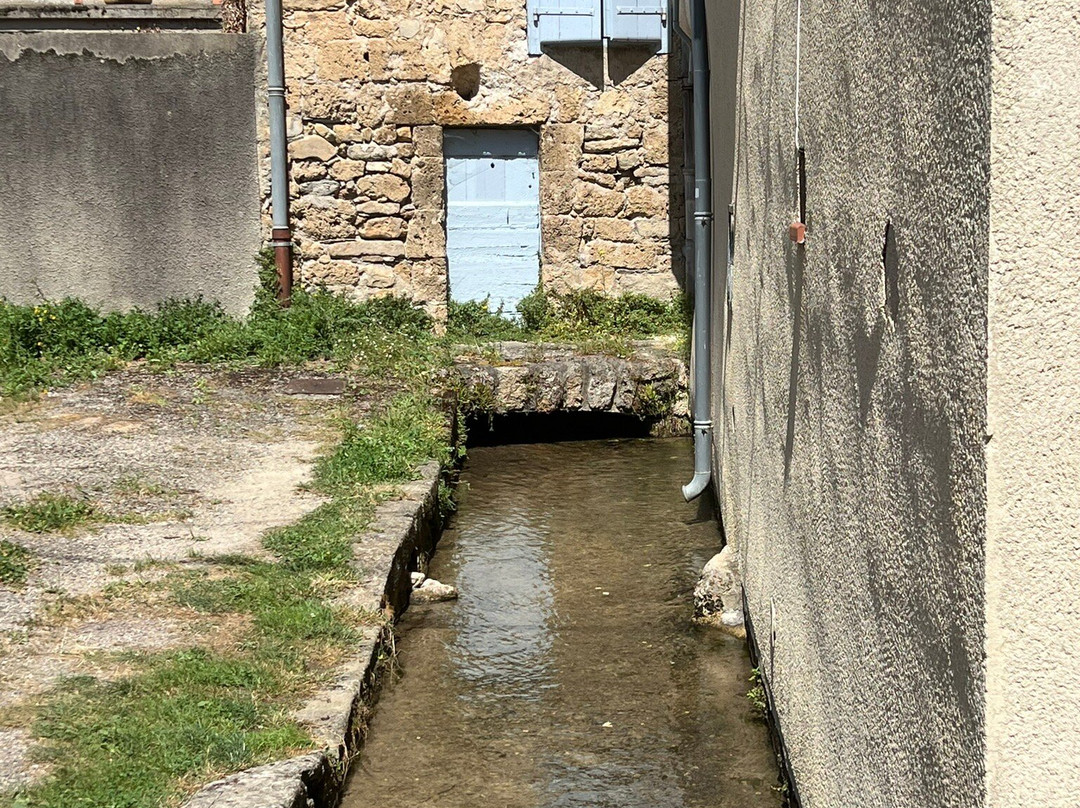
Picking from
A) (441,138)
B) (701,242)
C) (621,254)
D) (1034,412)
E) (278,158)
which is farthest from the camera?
(621,254)

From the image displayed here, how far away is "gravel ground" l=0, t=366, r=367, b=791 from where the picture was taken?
434 cm

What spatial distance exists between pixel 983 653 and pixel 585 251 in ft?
28.3

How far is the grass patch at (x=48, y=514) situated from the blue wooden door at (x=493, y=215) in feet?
16.1

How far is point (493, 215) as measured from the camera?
33.7 ft

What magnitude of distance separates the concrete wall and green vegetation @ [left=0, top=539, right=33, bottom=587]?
161 inches

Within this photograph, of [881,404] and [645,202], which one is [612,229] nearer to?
[645,202]

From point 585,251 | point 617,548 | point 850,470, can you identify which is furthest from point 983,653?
point 585,251

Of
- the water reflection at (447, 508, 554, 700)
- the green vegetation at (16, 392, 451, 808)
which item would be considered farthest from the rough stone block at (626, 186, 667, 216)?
the green vegetation at (16, 392, 451, 808)

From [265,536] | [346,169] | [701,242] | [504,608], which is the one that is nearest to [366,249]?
[346,169]

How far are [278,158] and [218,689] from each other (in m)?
6.49

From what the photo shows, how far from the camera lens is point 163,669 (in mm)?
4066

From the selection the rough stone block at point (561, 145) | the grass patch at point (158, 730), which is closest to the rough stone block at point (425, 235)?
the rough stone block at point (561, 145)

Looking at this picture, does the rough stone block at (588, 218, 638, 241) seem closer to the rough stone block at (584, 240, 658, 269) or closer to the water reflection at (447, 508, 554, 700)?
the rough stone block at (584, 240, 658, 269)

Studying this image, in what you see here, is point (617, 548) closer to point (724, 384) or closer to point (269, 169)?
point (724, 384)
